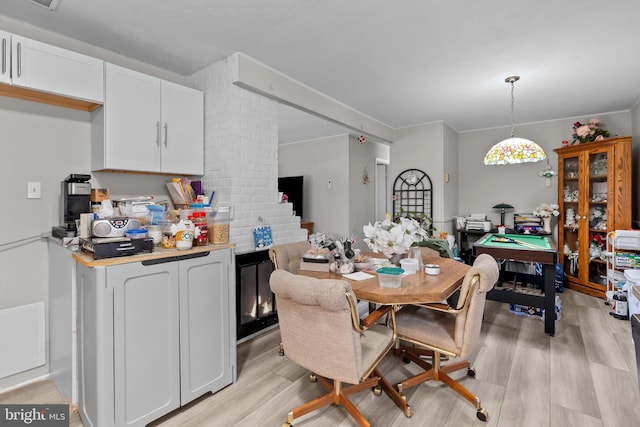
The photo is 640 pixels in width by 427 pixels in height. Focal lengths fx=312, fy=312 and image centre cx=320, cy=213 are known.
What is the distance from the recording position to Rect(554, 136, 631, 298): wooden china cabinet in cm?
372

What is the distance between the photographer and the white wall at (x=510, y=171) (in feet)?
15.2

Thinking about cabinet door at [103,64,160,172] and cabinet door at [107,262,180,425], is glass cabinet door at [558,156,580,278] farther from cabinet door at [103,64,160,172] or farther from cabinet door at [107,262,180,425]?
cabinet door at [103,64,160,172]

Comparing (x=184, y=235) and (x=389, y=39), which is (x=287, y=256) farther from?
(x=389, y=39)

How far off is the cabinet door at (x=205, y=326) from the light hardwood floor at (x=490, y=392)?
13 centimetres

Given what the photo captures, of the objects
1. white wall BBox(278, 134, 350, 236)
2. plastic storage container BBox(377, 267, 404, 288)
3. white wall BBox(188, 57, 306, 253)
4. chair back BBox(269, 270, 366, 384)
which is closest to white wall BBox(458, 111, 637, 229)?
white wall BBox(278, 134, 350, 236)

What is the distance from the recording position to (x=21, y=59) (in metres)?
1.86

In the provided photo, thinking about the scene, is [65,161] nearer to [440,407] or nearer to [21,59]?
[21,59]

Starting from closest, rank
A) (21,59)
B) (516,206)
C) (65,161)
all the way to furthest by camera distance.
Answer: (21,59), (65,161), (516,206)

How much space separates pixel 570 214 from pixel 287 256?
13.9 feet

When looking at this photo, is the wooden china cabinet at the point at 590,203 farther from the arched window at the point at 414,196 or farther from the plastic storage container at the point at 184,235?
the plastic storage container at the point at 184,235

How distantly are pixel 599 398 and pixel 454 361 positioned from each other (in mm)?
840

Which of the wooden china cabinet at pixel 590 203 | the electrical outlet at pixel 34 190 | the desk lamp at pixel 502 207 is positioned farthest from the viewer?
the desk lamp at pixel 502 207

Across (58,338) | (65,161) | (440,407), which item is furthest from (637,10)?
(58,338)

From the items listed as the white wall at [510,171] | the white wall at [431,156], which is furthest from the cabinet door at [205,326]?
the white wall at [510,171]
